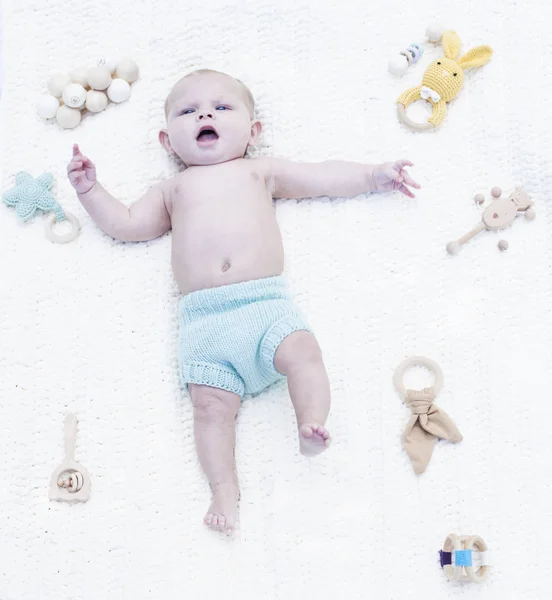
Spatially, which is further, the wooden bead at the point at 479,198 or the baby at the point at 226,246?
the wooden bead at the point at 479,198

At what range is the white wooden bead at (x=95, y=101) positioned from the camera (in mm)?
1840

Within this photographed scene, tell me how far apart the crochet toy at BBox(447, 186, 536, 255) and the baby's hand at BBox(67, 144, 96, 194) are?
71cm

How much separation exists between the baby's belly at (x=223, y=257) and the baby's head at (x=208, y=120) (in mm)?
173

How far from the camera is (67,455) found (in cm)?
157

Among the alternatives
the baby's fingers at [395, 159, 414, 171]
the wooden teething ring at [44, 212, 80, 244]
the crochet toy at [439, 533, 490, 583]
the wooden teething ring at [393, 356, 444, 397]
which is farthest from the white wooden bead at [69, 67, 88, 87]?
the crochet toy at [439, 533, 490, 583]

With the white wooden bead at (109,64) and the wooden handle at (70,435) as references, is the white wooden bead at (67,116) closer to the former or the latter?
the white wooden bead at (109,64)

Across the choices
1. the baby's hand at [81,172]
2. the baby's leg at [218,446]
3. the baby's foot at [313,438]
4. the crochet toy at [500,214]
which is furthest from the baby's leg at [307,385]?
the baby's hand at [81,172]

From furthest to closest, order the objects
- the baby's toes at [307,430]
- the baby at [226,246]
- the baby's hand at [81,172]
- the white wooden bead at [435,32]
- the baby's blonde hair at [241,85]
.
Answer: the white wooden bead at [435,32]
the baby's blonde hair at [241,85]
the baby's hand at [81,172]
the baby at [226,246]
the baby's toes at [307,430]

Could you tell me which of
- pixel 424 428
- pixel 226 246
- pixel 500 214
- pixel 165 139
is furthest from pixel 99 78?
pixel 424 428

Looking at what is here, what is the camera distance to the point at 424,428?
61.2 inches

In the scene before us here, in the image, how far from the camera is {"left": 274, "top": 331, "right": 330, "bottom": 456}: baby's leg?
1432 millimetres

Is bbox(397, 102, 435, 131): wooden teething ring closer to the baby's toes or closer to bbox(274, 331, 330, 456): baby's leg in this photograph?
bbox(274, 331, 330, 456): baby's leg

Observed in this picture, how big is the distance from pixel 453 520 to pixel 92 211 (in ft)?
2.92

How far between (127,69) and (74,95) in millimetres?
129
